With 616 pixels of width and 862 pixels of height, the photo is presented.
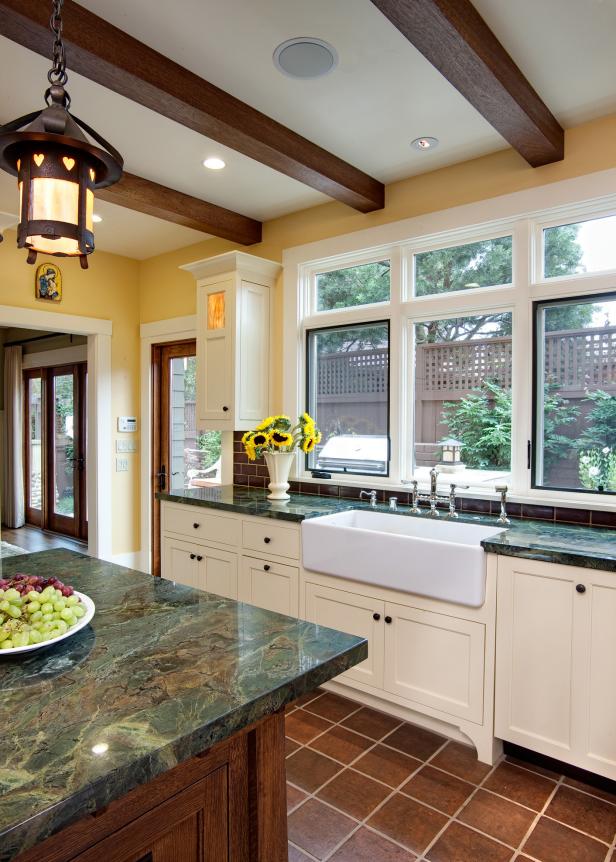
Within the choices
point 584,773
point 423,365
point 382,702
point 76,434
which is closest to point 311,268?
point 423,365

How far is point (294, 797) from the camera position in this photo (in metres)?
2.17

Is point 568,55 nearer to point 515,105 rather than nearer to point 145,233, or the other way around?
point 515,105

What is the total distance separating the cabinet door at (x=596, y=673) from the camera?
Answer: 6.96 ft

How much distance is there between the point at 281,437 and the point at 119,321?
8.11 feet

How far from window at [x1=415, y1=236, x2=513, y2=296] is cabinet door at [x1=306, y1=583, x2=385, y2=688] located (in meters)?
1.83

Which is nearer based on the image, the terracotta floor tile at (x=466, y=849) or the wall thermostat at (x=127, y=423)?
the terracotta floor tile at (x=466, y=849)

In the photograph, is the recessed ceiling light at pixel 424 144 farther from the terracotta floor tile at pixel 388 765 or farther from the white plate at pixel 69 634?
the terracotta floor tile at pixel 388 765

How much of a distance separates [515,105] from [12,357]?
6.93m

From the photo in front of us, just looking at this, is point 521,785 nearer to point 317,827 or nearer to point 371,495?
point 317,827

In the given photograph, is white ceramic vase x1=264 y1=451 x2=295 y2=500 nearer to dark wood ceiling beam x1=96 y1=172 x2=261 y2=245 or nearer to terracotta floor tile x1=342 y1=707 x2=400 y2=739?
terracotta floor tile x1=342 y1=707 x2=400 y2=739

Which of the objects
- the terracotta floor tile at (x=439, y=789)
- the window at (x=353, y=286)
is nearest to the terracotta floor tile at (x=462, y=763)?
the terracotta floor tile at (x=439, y=789)

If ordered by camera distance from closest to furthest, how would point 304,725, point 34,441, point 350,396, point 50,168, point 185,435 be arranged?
1. point 50,168
2. point 304,725
3. point 350,396
4. point 185,435
5. point 34,441

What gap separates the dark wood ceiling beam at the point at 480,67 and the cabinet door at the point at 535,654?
6.13ft

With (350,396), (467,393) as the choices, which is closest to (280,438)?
(350,396)
